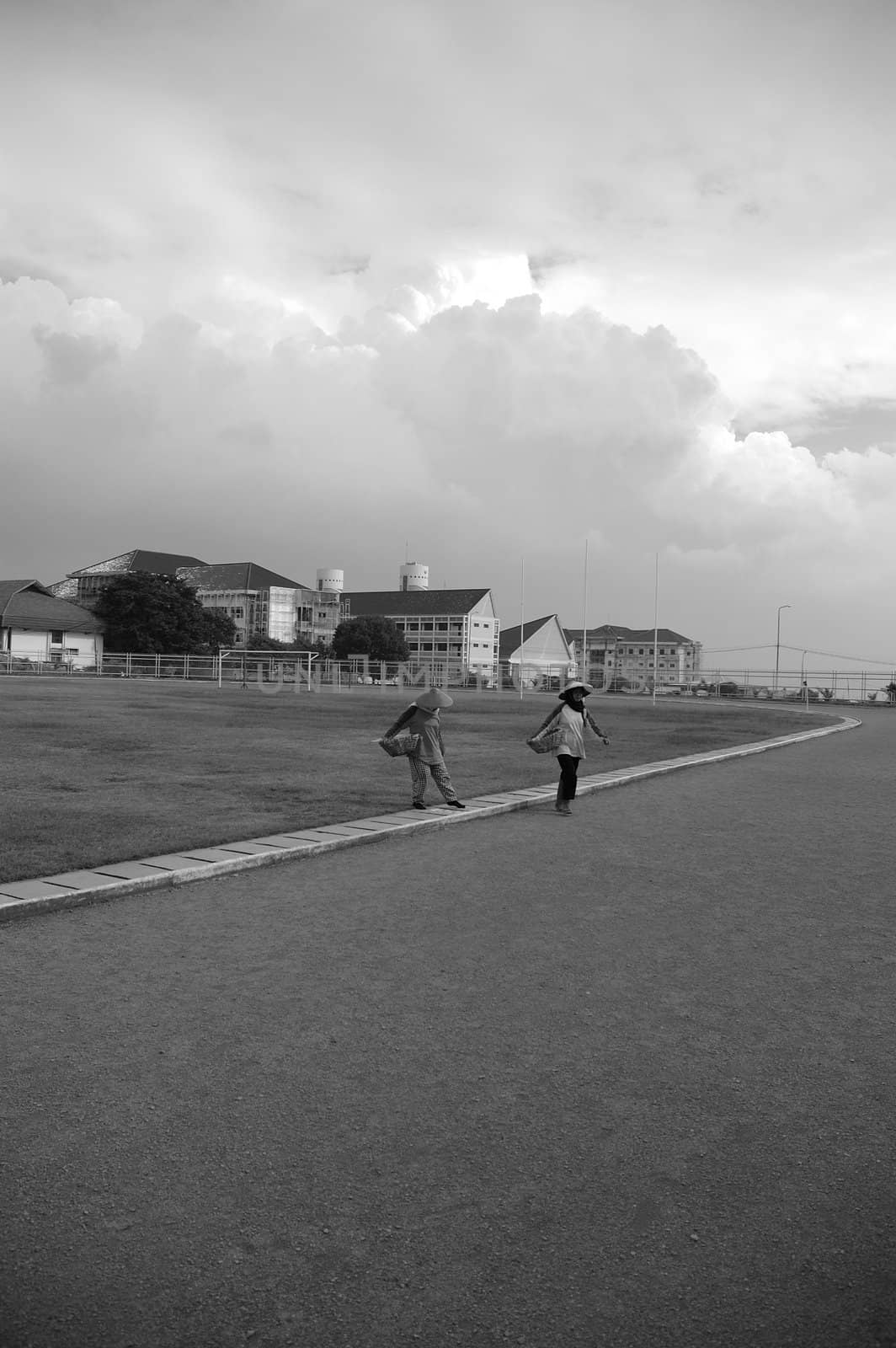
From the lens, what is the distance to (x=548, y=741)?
11625mm

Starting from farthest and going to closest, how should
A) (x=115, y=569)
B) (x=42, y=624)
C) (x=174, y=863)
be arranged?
1. (x=115, y=569)
2. (x=42, y=624)
3. (x=174, y=863)

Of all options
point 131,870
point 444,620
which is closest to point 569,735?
point 131,870

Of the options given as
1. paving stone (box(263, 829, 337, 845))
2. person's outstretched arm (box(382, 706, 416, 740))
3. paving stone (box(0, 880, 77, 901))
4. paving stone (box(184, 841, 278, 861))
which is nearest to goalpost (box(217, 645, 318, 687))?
person's outstretched arm (box(382, 706, 416, 740))

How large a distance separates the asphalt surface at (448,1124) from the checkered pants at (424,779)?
14.0 feet

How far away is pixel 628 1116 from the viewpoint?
3635 millimetres

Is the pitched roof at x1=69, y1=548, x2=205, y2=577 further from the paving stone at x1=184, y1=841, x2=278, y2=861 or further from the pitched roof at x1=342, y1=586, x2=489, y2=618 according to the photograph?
the paving stone at x1=184, y1=841, x2=278, y2=861

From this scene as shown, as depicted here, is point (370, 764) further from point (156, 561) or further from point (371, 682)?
point (156, 561)

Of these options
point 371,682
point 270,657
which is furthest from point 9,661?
point 371,682

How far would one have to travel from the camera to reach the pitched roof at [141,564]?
123125 mm

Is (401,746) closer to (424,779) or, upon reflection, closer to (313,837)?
(424,779)

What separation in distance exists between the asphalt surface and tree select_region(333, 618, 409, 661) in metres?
92.5

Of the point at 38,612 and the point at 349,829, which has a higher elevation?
the point at 38,612

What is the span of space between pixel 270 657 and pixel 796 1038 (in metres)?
63.8

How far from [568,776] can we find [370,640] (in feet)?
291
